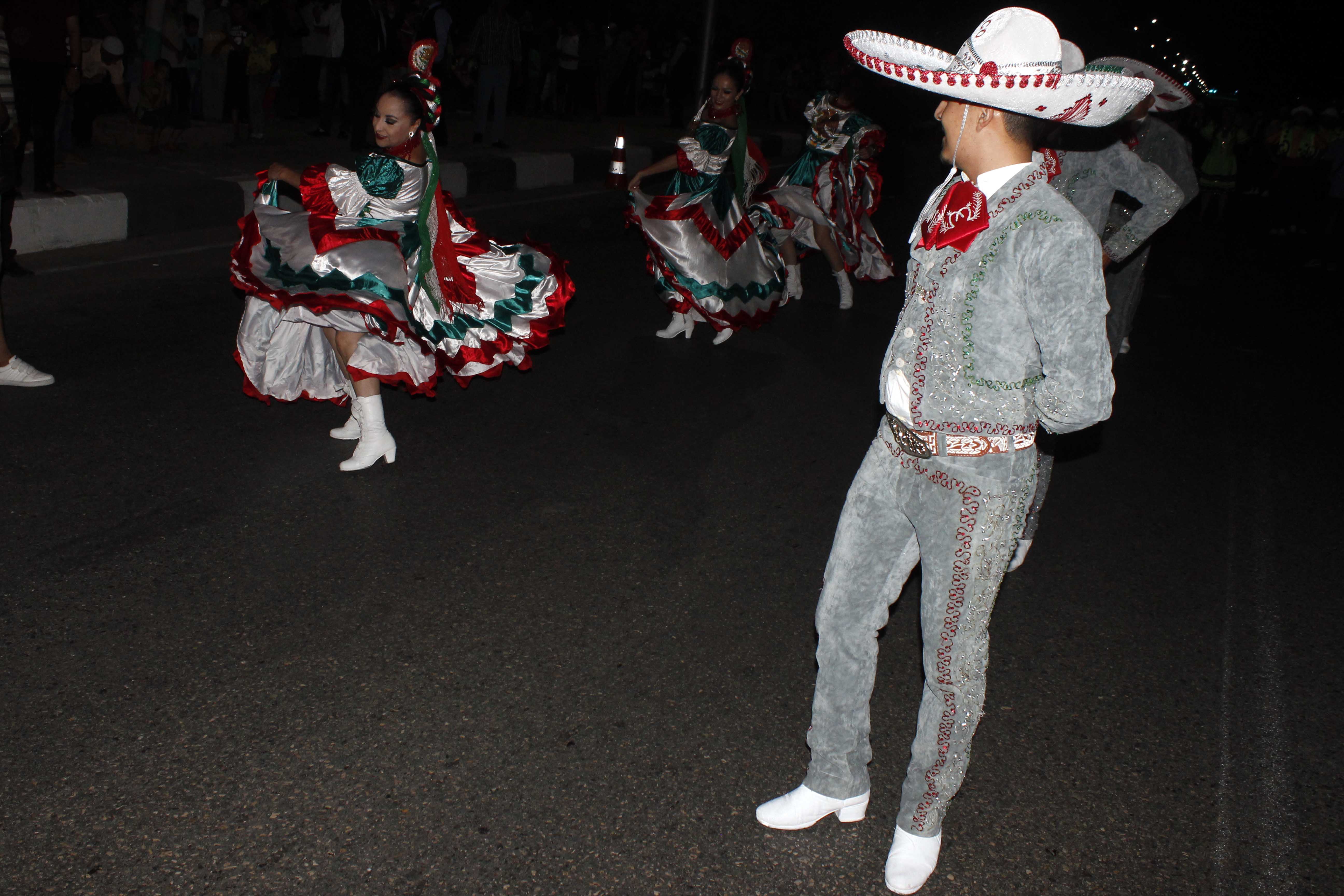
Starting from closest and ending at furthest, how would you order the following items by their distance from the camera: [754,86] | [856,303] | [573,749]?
[573,749] → [856,303] → [754,86]

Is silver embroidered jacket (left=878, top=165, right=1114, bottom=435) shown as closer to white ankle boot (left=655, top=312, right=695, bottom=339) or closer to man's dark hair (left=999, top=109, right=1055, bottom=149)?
man's dark hair (left=999, top=109, right=1055, bottom=149)

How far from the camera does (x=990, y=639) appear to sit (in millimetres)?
3873

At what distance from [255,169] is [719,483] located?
7.27m

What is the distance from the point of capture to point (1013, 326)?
2227mm

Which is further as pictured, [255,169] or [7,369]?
[255,169]

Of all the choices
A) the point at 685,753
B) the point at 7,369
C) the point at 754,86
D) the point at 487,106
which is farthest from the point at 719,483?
the point at 754,86

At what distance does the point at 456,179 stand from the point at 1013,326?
10193 millimetres

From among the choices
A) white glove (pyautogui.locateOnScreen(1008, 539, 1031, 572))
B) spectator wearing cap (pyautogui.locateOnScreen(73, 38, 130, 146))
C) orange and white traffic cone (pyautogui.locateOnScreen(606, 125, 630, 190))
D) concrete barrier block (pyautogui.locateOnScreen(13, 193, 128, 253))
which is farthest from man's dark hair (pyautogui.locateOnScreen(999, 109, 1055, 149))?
spectator wearing cap (pyautogui.locateOnScreen(73, 38, 130, 146))

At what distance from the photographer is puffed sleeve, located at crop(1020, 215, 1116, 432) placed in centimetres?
211

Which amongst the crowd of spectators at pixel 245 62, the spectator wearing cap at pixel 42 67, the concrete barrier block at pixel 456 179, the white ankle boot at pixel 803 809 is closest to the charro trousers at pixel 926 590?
the white ankle boot at pixel 803 809

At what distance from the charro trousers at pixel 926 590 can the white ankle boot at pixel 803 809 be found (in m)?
0.11

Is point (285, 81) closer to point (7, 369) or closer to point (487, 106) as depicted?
point (487, 106)

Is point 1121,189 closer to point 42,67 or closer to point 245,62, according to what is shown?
point 42,67

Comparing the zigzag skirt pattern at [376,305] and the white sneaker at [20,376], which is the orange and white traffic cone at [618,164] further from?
the white sneaker at [20,376]
